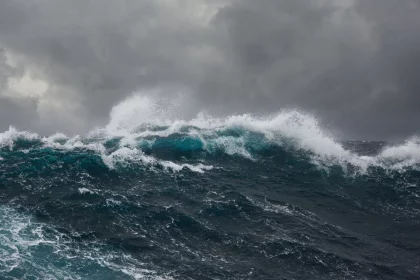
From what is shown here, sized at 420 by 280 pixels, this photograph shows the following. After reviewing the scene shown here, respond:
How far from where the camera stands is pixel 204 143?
380 ft

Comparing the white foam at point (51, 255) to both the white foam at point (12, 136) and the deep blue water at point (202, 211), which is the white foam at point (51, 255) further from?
the white foam at point (12, 136)

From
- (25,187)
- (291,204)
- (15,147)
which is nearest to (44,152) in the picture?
(15,147)

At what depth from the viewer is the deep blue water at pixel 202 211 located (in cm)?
5841

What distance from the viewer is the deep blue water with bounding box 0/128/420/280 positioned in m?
58.4

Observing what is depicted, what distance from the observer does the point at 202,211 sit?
77562 millimetres

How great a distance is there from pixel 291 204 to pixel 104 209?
40543 mm

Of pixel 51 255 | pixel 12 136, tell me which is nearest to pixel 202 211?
pixel 51 255

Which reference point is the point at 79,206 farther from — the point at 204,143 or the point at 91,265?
the point at 204,143

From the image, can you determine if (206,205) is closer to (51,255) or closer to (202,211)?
(202,211)

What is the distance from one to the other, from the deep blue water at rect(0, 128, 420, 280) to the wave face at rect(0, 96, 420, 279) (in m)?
0.28

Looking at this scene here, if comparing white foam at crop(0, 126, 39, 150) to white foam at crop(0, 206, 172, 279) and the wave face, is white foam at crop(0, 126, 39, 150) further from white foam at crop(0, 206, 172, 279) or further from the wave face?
white foam at crop(0, 206, 172, 279)

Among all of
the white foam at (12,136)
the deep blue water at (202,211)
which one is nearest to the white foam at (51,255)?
the deep blue water at (202,211)

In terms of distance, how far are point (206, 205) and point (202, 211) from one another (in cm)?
313

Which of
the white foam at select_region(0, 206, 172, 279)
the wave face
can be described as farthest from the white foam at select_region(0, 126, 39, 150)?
the white foam at select_region(0, 206, 172, 279)
